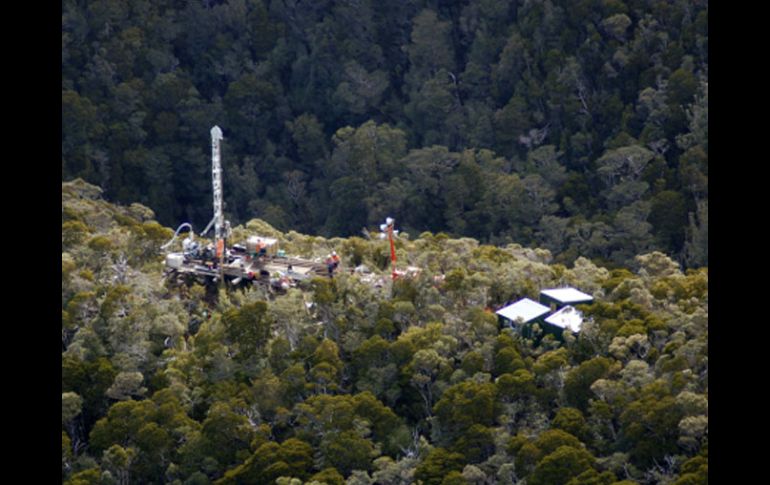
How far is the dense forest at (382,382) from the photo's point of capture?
3281cm

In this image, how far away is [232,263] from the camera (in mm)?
44531

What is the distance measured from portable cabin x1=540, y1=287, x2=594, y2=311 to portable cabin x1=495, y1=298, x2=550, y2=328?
0.33 metres

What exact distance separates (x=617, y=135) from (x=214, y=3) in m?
26.5

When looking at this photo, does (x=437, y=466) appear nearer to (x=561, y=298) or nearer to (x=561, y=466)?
(x=561, y=466)

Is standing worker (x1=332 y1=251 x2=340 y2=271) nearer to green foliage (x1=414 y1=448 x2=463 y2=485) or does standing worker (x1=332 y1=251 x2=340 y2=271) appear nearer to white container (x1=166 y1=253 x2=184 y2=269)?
white container (x1=166 y1=253 x2=184 y2=269)

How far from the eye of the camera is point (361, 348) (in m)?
37.9

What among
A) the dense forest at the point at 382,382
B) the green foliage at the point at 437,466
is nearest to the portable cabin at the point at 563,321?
the dense forest at the point at 382,382

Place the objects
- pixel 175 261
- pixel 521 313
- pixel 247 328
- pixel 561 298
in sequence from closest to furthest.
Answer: pixel 521 313
pixel 247 328
pixel 561 298
pixel 175 261

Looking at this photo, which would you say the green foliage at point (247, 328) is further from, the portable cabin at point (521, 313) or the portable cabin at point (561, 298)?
the portable cabin at point (561, 298)

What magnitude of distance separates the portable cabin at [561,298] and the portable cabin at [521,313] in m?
0.33

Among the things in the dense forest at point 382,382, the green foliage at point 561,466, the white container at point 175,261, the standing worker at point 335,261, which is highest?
the white container at point 175,261

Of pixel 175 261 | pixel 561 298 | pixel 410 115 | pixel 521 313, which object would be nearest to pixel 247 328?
pixel 175 261

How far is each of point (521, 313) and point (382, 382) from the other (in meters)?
4.32

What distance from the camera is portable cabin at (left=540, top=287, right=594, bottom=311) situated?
39375 mm
